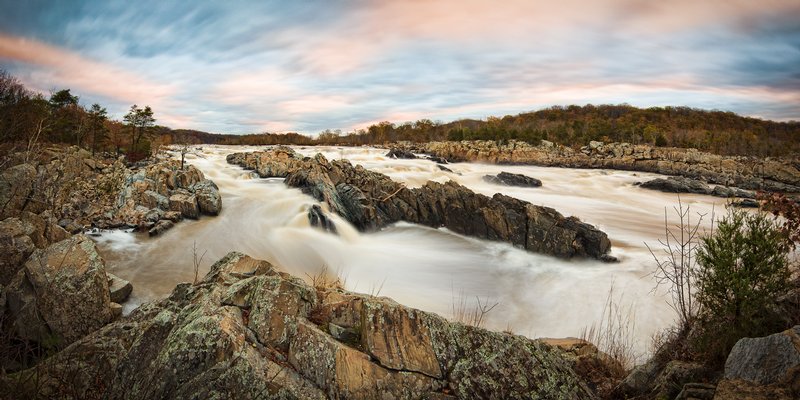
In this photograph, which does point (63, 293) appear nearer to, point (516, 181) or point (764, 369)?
point (764, 369)

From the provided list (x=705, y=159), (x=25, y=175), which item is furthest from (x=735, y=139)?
(x=25, y=175)

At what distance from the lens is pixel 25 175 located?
39.5 feet

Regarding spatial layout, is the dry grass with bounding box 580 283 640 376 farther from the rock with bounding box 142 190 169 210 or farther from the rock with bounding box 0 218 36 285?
the rock with bounding box 142 190 169 210

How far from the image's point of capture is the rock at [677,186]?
107 ft

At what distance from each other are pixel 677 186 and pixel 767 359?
35.6 m

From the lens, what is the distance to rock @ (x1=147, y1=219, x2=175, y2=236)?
14.9 metres

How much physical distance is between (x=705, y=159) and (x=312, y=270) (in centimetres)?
5428

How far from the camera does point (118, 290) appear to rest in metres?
9.13

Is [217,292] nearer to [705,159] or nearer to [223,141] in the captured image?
[705,159]

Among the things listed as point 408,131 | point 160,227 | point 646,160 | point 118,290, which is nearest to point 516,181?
point 646,160

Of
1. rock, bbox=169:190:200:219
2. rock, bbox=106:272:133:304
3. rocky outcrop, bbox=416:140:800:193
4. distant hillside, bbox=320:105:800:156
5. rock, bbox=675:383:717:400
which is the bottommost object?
rock, bbox=106:272:133:304

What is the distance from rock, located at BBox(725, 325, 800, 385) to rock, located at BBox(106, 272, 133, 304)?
1121 cm

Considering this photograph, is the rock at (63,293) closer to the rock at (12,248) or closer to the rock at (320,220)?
the rock at (12,248)

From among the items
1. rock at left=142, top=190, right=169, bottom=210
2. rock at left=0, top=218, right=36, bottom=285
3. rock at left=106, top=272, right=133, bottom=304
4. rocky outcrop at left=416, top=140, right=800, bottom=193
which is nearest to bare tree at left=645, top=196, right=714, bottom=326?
rock at left=106, top=272, right=133, bottom=304
